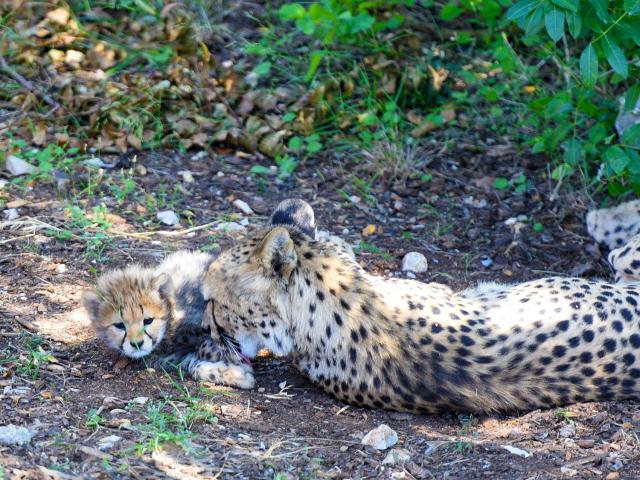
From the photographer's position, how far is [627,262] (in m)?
5.05

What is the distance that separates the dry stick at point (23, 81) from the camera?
20.7 feet

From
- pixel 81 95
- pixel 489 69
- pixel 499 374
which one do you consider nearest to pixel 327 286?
pixel 499 374

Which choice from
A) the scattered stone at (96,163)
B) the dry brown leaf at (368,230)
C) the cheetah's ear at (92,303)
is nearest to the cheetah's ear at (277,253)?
the cheetah's ear at (92,303)

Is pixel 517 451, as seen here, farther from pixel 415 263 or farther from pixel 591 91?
pixel 591 91

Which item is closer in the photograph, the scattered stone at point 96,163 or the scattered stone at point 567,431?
the scattered stone at point 567,431

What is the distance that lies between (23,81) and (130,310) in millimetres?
2846

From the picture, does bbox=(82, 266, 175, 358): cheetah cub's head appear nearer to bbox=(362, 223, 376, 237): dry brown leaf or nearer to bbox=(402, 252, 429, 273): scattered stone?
bbox=(402, 252, 429, 273): scattered stone

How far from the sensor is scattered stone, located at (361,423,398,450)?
148 inches

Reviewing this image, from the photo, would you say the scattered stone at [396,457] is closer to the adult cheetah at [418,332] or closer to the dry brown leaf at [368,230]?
the adult cheetah at [418,332]

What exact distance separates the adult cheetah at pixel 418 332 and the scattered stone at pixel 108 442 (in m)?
0.93

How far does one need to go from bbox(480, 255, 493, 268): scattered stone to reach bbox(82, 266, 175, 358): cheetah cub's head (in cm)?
197

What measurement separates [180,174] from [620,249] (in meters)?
2.66

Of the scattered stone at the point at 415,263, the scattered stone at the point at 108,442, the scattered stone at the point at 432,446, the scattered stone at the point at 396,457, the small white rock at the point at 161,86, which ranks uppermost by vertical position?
the small white rock at the point at 161,86

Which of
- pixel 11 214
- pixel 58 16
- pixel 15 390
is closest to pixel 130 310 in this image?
pixel 15 390
